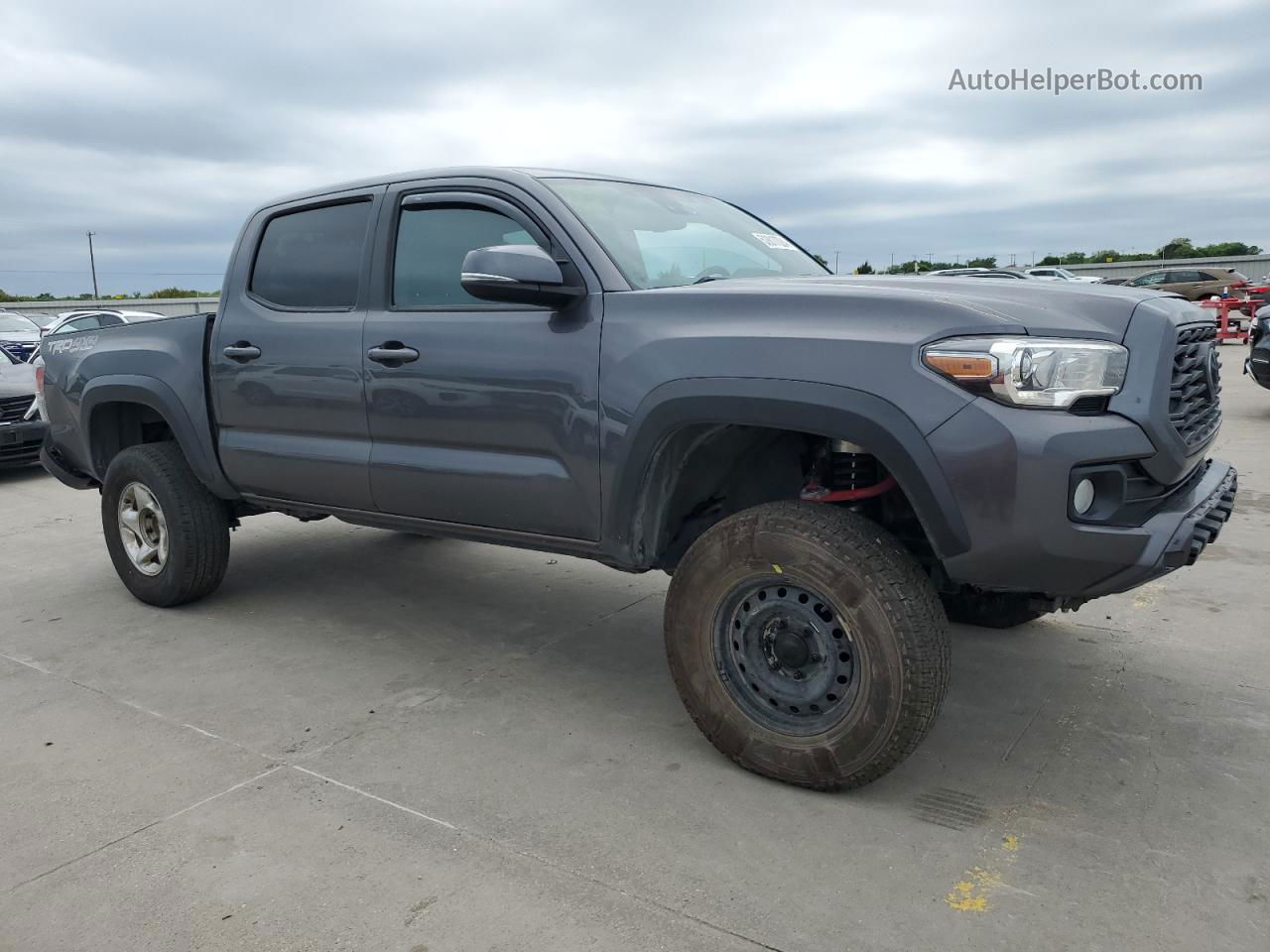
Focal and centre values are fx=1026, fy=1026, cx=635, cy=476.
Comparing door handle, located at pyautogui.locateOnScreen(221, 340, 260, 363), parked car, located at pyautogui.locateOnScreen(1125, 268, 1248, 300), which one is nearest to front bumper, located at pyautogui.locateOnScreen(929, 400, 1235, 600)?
door handle, located at pyautogui.locateOnScreen(221, 340, 260, 363)

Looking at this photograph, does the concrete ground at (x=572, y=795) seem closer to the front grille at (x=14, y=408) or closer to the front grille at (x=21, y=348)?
the front grille at (x=14, y=408)

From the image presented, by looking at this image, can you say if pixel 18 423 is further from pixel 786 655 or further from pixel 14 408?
pixel 786 655

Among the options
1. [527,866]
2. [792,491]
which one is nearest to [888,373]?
[792,491]

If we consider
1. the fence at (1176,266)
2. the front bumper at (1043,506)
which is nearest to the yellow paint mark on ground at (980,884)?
the front bumper at (1043,506)

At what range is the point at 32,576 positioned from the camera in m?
5.92

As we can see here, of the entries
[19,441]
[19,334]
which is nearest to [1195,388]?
[19,441]

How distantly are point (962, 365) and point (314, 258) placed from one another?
9.61ft

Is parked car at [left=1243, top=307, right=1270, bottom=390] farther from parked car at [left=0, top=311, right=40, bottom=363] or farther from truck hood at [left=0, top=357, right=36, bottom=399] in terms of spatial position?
parked car at [left=0, top=311, right=40, bottom=363]

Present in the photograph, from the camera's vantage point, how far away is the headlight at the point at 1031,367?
8.68 feet

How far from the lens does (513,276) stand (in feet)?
10.8

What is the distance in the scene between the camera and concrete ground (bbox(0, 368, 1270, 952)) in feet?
8.17

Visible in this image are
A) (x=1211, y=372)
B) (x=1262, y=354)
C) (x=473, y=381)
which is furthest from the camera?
(x=1262, y=354)

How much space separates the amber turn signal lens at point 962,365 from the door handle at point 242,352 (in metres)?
2.97

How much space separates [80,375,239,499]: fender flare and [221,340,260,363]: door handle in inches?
15.6
